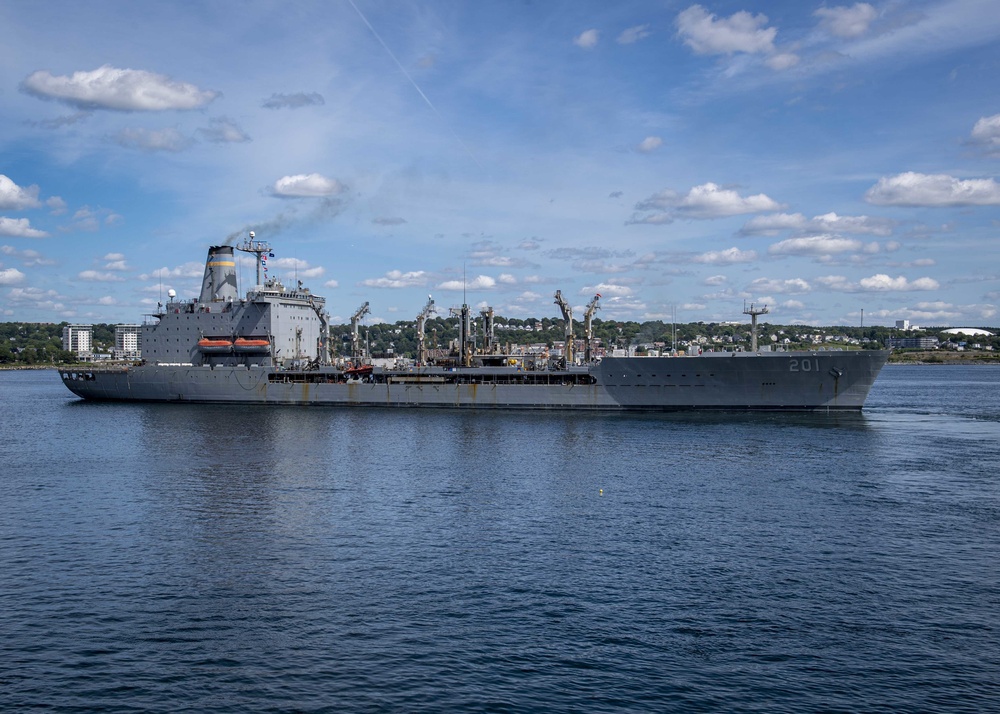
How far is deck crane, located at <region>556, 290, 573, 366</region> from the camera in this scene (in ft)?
211

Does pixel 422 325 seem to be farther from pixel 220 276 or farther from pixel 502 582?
pixel 502 582

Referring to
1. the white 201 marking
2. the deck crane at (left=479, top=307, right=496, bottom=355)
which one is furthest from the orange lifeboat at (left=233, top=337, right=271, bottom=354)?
the white 201 marking

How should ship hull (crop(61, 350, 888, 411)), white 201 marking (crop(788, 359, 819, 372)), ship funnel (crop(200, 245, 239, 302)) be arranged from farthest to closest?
ship funnel (crop(200, 245, 239, 302)) → ship hull (crop(61, 350, 888, 411)) → white 201 marking (crop(788, 359, 819, 372))

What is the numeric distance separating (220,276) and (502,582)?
6001 centimetres

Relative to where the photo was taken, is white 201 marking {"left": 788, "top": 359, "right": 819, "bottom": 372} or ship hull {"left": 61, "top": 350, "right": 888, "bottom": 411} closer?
white 201 marking {"left": 788, "top": 359, "right": 819, "bottom": 372}

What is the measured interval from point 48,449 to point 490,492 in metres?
27.8

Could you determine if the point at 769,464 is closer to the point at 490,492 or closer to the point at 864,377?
the point at 490,492

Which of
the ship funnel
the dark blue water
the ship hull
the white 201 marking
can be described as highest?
the ship funnel

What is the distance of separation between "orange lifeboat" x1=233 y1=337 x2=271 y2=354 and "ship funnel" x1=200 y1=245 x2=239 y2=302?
5.59 meters

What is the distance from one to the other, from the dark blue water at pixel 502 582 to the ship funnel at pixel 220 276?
34.2 meters

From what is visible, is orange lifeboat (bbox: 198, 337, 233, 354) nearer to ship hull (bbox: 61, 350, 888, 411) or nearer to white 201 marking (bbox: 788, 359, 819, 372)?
ship hull (bbox: 61, 350, 888, 411)

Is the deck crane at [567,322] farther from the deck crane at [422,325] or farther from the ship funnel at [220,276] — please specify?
the ship funnel at [220,276]

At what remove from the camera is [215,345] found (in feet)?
219

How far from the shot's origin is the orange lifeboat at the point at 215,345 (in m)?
66.6
